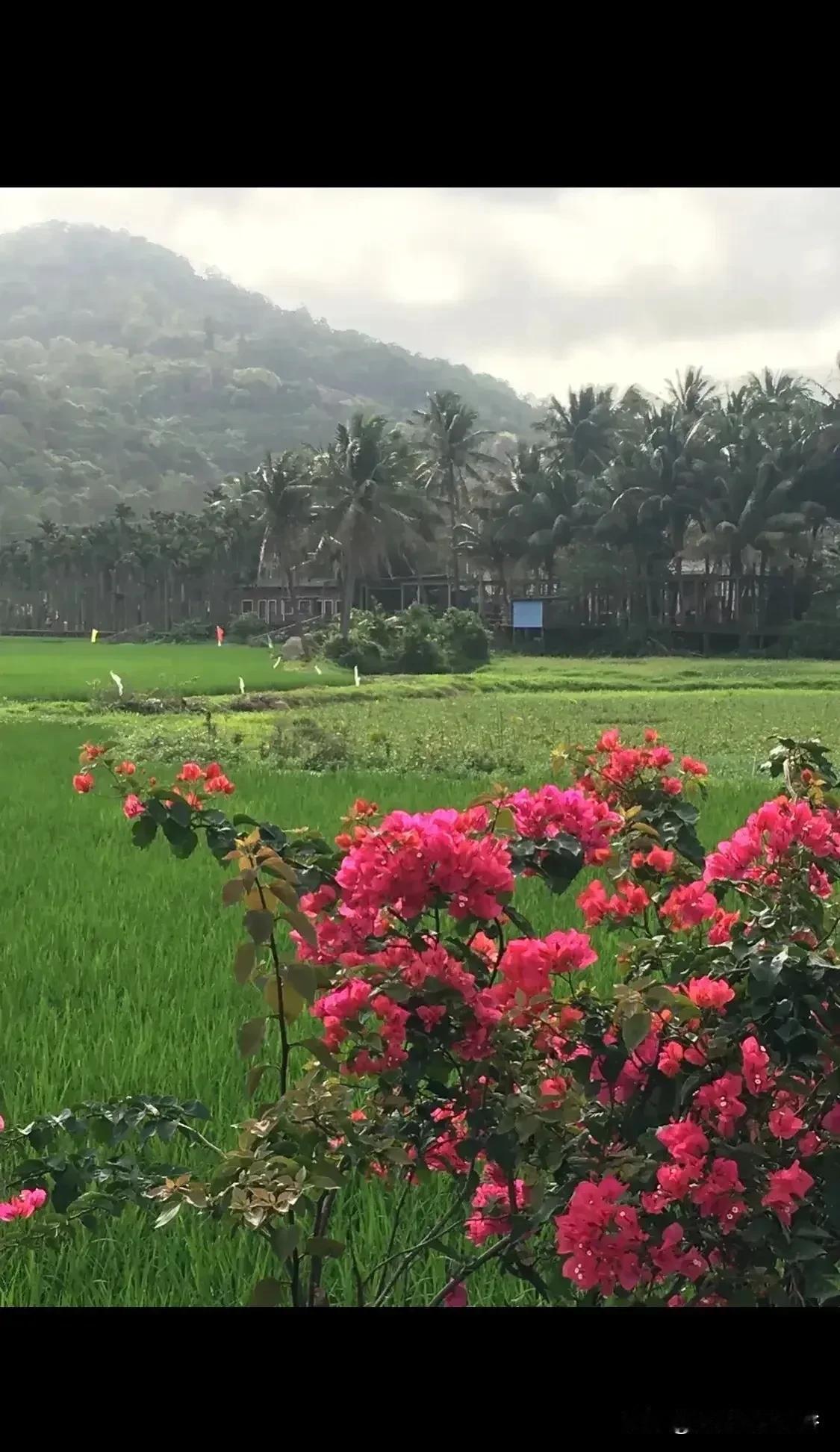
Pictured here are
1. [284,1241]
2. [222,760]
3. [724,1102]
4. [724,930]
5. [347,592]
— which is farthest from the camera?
[222,760]

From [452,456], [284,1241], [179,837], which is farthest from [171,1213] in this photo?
[452,456]

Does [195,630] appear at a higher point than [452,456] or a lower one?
lower

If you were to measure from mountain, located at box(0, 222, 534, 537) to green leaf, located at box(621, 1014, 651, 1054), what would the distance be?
3.53ft

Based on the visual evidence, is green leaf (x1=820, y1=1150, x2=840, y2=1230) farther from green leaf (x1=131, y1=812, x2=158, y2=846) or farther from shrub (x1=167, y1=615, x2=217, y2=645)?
shrub (x1=167, y1=615, x2=217, y2=645)

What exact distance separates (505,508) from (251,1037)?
3.42 ft

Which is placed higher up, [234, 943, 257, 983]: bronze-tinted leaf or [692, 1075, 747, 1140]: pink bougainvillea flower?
[234, 943, 257, 983]: bronze-tinted leaf

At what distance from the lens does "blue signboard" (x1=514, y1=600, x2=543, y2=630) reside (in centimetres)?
176

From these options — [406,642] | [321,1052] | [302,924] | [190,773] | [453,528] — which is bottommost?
[321,1052]

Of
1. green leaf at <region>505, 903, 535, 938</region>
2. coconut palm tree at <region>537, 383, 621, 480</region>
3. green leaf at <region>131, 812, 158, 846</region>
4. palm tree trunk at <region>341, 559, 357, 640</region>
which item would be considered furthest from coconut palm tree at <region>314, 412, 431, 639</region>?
green leaf at <region>505, 903, 535, 938</region>

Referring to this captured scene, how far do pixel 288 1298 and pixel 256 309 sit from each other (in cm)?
140

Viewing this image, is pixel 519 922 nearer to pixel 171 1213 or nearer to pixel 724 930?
pixel 724 930

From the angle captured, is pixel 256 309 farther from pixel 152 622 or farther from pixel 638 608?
pixel 638 608

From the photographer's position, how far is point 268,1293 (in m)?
0.98
